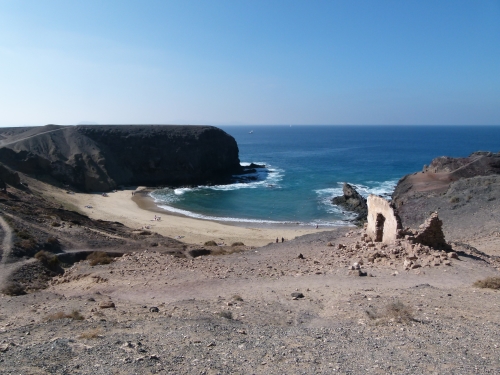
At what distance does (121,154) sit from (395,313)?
59.6 meters

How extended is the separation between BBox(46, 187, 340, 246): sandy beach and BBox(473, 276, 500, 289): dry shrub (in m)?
19.2

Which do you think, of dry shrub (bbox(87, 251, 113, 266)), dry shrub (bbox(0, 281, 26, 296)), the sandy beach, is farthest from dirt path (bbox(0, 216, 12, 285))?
the sandy beach

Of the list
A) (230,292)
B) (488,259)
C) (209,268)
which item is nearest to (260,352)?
(230,292)

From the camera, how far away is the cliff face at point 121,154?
54.2 m

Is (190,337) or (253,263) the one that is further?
(253,263)

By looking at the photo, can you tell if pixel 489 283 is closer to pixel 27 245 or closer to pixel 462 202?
pixel 462 202

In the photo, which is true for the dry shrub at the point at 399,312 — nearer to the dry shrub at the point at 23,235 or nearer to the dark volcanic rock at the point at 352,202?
the dry shrub at the point at 23,235

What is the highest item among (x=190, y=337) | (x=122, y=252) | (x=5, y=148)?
(x=5, y=148)

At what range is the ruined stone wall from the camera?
17703mm

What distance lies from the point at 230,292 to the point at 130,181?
4990cm

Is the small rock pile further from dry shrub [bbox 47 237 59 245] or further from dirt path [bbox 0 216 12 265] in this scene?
dirt path [bbox 0 216 12 265]

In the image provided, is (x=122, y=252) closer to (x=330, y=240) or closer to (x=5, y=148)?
(x=330, y=240)

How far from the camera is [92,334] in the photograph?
9.66 meters

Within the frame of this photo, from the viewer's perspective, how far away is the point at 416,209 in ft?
102
